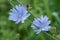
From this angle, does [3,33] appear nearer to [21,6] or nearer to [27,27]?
[27,27]

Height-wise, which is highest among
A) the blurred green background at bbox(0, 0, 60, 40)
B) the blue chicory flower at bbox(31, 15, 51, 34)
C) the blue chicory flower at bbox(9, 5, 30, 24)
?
the blurred green background at bbox(0, 0, 60, 40)

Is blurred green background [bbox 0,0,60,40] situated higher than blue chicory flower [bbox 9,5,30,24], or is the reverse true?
blurred green background [bbox 0,0,60,40]

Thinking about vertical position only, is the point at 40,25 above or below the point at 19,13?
below

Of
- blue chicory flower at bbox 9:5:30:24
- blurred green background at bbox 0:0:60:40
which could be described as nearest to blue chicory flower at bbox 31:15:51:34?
blue chicory flower at bbox 9:5:30:24

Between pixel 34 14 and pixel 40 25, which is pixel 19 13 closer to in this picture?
pixel 40 25

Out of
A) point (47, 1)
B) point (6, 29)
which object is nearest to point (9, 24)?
point (6, 29)

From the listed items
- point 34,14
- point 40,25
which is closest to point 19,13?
point 40,25

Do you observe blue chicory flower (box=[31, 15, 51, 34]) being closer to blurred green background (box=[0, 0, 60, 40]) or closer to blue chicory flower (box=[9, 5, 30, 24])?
blue chicory flower (box=[9, 5, 30, 24])

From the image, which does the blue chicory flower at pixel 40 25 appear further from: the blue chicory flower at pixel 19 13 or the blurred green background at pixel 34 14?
the blurred green background at pixel 34 14

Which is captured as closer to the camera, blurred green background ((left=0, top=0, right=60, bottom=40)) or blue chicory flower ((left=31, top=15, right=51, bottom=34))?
blue chicory flower ((left=31, top=15, right=51, bottom=34))

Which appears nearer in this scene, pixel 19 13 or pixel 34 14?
pixel 19 13

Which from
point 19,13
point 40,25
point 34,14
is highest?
point 34,14

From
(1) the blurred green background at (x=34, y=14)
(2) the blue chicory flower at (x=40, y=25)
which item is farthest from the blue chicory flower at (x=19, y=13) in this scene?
(1) the blurred green background at (x=34, y=14)
